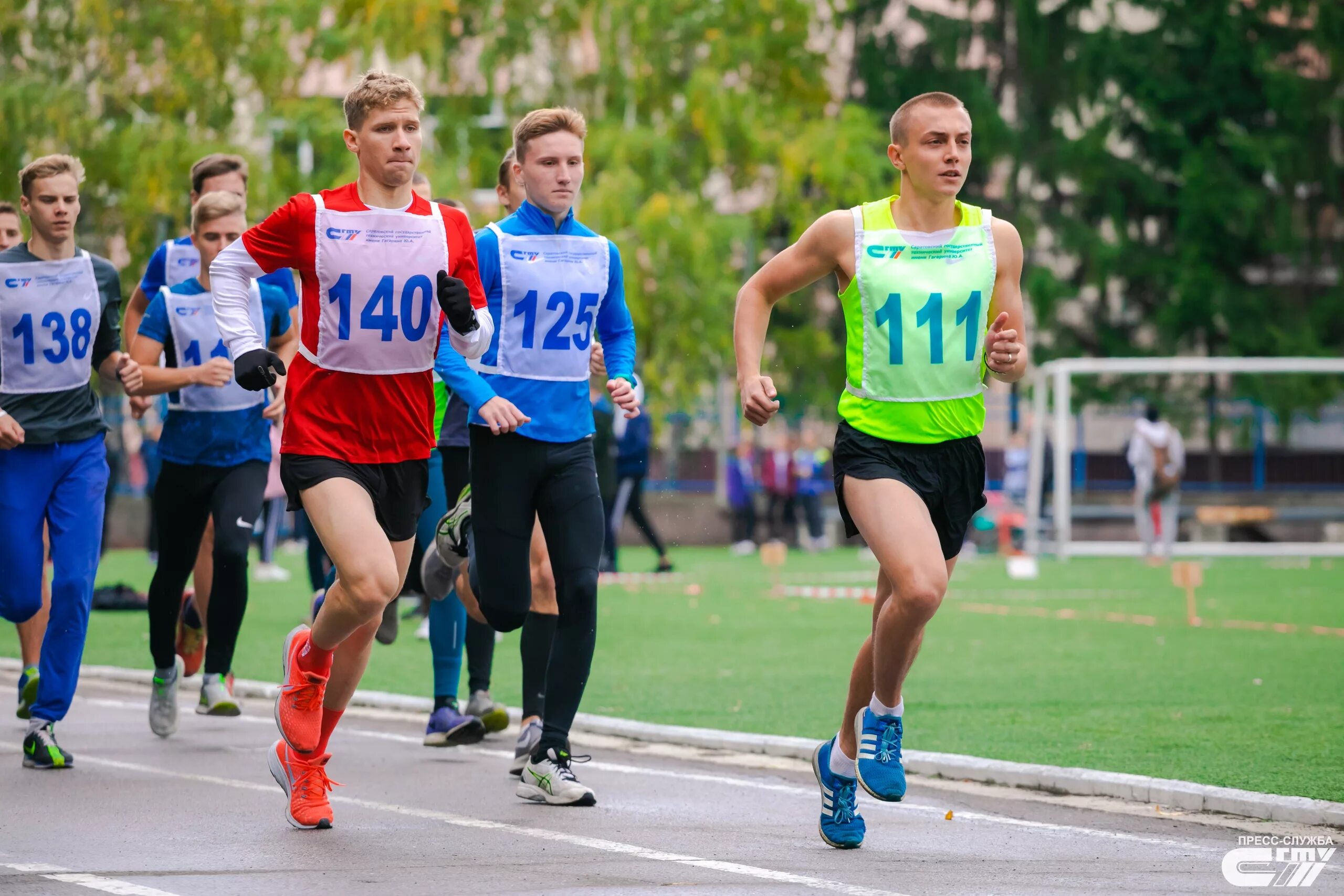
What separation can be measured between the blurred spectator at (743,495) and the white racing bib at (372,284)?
23.2m

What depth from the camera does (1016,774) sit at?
7609 millimetres

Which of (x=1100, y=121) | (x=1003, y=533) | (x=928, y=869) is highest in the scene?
(x=1100, y=121)

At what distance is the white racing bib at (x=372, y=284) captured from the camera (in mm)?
6566

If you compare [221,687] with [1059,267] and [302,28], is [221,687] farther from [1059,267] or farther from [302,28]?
[1059,267]

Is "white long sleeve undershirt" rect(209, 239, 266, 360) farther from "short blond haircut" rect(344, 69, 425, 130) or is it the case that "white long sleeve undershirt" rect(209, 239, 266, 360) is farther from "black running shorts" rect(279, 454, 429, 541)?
"short blond haircut" rect(344, 69, 425, 130)

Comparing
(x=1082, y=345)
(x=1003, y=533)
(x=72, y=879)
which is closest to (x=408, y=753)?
(x=72, y=879)

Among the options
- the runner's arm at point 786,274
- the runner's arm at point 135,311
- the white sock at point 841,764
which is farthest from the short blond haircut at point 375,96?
the runner's arm at point 135,311

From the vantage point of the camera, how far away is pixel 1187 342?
38.2m

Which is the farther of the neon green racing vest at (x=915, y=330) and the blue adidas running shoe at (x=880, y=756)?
the neon green racing vest at (x=915, y=330)

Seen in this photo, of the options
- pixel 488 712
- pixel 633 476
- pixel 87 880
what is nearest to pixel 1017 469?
pixel 633 476

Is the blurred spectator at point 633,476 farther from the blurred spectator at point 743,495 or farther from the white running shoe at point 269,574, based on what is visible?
the blurred spectator at point 743,495

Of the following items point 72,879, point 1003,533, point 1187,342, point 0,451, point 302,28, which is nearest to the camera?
point 72,879

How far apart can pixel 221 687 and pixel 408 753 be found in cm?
139

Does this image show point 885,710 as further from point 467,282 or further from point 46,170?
point 46,170
